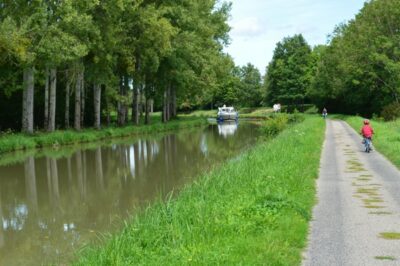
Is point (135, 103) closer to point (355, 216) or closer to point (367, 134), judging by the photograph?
point (367, 134)

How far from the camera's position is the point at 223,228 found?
850cm

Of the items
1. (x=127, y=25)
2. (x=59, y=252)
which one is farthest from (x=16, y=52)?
(x=59, y=252)

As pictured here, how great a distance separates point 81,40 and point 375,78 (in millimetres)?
39019

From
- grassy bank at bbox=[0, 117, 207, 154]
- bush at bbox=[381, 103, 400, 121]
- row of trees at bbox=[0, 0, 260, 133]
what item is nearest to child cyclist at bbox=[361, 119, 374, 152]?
row of trees at bbox=[0, 0, 260, 133]

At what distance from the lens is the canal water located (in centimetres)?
1052

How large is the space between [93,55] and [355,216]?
32.4 meters

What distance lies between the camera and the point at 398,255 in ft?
24.1

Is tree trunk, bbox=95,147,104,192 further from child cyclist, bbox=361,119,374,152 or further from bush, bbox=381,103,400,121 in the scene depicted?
bush, bbox=381,103,400,121

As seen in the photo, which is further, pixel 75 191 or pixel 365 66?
pixel 365 66

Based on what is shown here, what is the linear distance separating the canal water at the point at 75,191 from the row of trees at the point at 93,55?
603 cm

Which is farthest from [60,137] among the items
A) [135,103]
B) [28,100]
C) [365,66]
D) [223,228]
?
[365,66]

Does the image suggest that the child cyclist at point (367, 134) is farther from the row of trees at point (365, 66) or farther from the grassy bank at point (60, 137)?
the row of trees at point (365, 66)

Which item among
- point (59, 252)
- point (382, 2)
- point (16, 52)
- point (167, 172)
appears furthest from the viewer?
point (382, 2)

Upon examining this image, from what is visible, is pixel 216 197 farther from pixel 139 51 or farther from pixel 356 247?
pixel 139 51
